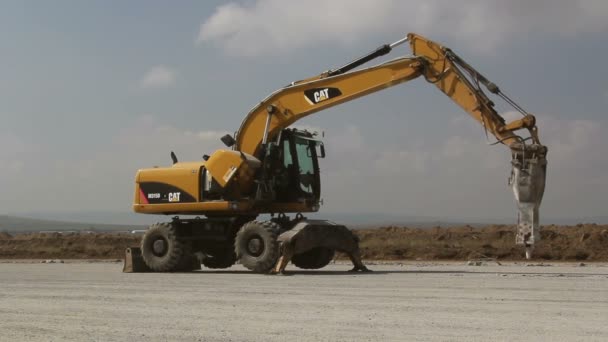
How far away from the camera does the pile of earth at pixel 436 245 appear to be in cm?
3241

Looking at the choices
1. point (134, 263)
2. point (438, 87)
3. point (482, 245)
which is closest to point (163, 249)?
point (134, 263)

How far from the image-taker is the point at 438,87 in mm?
20984

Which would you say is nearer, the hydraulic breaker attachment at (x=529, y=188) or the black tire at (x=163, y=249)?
the hydraulic breaker attachment at (x=529, y=188)

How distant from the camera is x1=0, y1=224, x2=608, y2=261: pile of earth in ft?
106

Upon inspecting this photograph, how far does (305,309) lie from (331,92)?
412 inches

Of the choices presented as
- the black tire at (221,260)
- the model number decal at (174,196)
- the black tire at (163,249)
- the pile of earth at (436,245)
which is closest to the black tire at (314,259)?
the black tire at (221,260)

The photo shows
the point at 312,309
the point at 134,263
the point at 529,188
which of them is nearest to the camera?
the point at 312,309

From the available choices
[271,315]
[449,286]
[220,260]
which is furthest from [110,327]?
[220,260]

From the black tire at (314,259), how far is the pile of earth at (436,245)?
10203mm

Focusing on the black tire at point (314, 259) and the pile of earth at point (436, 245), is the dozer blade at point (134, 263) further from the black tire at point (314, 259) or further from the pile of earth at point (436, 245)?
the pile of earth at point (436, 245)

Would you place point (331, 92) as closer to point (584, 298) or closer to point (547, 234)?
point (584, 298)

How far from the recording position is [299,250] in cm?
2047

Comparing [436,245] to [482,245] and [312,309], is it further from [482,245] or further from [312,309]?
[312,309]

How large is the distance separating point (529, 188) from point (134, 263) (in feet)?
36.2
